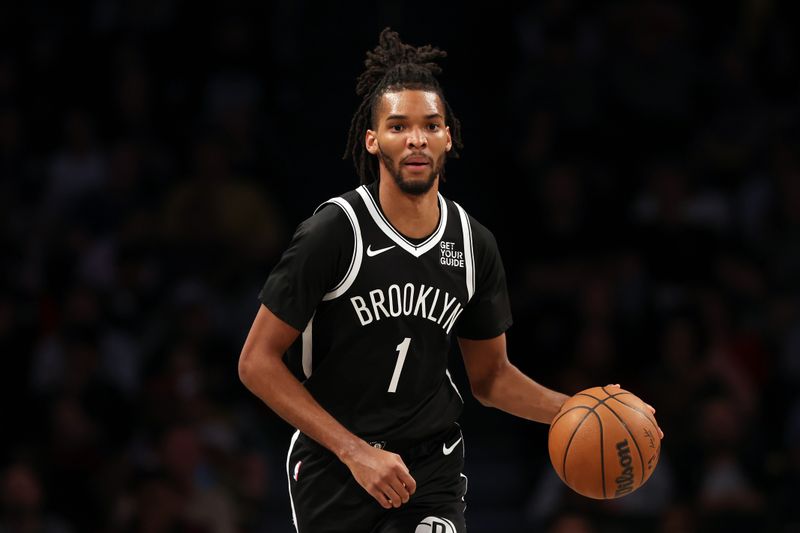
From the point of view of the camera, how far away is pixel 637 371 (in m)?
8.47

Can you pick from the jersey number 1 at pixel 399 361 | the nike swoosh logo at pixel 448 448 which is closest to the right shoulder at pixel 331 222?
the jersey number 1 at pixel 399 361

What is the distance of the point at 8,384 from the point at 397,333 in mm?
4527

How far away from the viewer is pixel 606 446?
164 inches

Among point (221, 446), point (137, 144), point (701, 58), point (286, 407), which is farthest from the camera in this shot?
point (701, 58)

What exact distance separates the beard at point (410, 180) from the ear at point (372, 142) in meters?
0.06

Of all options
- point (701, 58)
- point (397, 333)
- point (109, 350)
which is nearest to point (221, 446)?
point (109, 350)

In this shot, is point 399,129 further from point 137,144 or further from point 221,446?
point 137,144

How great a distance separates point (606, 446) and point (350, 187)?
545 cm

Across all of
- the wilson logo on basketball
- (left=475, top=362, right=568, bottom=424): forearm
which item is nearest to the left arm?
(left=475, top=362, right=568, bottom=424): forearm

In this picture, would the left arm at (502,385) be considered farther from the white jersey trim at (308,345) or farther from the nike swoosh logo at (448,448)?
the white jersey trim at (308,345)

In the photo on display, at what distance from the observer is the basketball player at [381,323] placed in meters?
4.08

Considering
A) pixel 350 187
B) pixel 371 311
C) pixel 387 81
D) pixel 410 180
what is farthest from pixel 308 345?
pixel 350 187

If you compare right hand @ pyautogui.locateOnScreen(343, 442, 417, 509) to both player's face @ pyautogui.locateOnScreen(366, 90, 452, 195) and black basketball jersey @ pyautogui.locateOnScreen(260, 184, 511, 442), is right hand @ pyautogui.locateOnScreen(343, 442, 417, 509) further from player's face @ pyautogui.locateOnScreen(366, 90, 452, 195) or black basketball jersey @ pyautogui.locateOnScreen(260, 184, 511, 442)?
player's face @ pyautogui.locateOnScreen(366, 90, 452, 195)

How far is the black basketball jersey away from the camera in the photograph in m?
4.11
